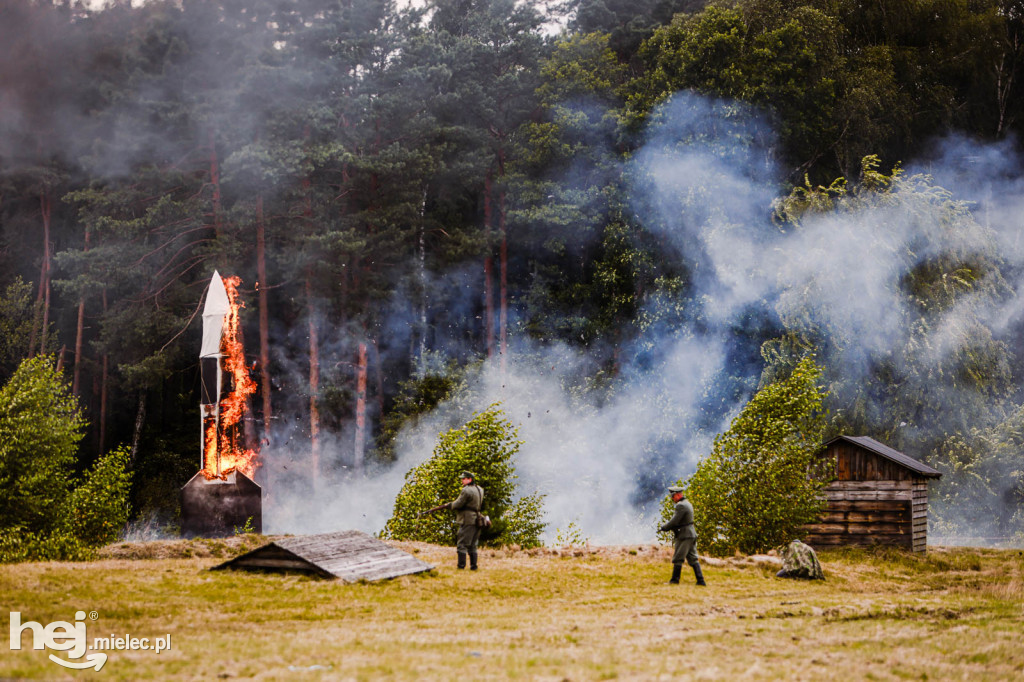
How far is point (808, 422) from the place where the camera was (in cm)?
2117

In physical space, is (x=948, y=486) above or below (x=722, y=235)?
below

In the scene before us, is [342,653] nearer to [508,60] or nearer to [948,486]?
[948,486]

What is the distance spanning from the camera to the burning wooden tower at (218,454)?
22.6 m

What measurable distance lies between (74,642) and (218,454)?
12866 mm

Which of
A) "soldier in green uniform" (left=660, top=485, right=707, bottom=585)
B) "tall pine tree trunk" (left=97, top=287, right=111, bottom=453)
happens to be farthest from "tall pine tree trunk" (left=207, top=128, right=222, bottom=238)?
"soldier in green uniform" (left=660, top=485, right=707, bottom=585)

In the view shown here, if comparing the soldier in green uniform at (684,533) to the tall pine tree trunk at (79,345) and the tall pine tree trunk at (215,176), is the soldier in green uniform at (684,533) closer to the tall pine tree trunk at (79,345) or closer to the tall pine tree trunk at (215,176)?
the tall pine tree trunk at (215,176)

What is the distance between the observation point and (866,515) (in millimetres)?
22781

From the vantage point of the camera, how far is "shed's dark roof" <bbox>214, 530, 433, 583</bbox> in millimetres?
15352

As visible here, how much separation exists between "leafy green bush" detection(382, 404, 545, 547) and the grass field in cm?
250

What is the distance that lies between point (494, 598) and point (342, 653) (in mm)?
5076

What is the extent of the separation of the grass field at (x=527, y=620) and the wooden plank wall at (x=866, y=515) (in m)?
3.21

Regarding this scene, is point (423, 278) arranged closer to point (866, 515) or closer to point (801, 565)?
point (866, 515)

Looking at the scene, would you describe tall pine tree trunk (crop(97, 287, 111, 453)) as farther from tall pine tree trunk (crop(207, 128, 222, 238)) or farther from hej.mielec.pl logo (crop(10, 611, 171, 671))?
hej.mielec.pl logo (crop(10, 611, 171, 671))

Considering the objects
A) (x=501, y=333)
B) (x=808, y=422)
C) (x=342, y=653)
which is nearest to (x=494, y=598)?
(x=342, y=653)
